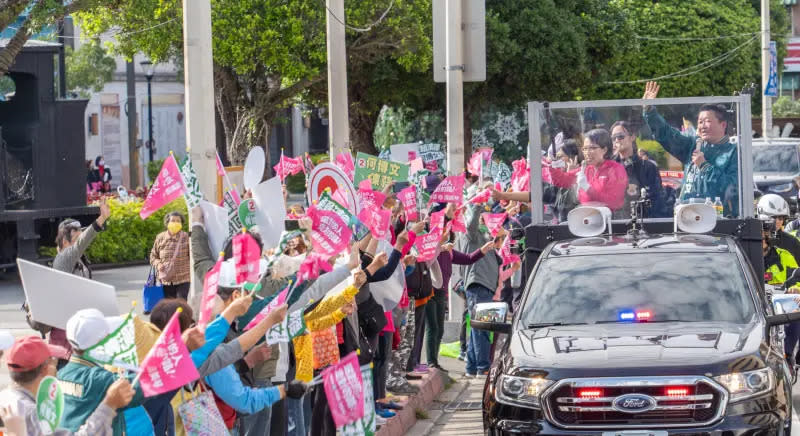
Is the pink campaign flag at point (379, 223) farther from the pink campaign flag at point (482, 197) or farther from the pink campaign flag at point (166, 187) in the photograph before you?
the pink campaign flag at point (482, 197)

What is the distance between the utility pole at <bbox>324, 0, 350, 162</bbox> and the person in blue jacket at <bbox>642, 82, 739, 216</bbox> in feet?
17.7

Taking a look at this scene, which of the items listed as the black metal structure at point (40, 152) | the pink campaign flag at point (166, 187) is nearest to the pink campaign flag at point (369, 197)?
the pink campaign flag at point (166, 187)

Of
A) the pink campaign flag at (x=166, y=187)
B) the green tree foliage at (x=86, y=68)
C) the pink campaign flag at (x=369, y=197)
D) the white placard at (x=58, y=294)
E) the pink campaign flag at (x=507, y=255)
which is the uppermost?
the green tree foliage at (x=86, y=68)

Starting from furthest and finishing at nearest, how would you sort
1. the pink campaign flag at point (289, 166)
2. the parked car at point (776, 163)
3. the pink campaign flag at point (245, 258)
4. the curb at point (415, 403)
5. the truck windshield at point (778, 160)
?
the truck windshield at point (778, 160)
the parked car at point (776, 163)
the pink campaign flag at point (289, 166)
the curb at point (415, 403)
the pink campaign flag at point (245, 258)

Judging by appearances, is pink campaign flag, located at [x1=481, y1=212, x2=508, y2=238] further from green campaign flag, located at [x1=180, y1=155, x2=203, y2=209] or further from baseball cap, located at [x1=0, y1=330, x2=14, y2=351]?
baseball cap, located at [x1=0, y1=330, x2=14, y2=351]

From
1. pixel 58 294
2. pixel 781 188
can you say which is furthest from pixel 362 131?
pixel 58 294

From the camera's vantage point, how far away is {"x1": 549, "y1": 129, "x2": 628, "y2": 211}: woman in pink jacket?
11.2 meters

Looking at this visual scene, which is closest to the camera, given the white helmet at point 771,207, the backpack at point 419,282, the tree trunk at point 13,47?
the backpack at point 419,282

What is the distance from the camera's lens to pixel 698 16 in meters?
50.8

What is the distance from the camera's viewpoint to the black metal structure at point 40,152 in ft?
70.8

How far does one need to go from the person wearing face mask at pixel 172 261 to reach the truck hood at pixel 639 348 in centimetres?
562

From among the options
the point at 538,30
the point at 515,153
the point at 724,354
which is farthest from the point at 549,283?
the point at 515,153

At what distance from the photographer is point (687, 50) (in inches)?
1959

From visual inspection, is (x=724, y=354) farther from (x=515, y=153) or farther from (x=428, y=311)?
(x=515, y=153)
